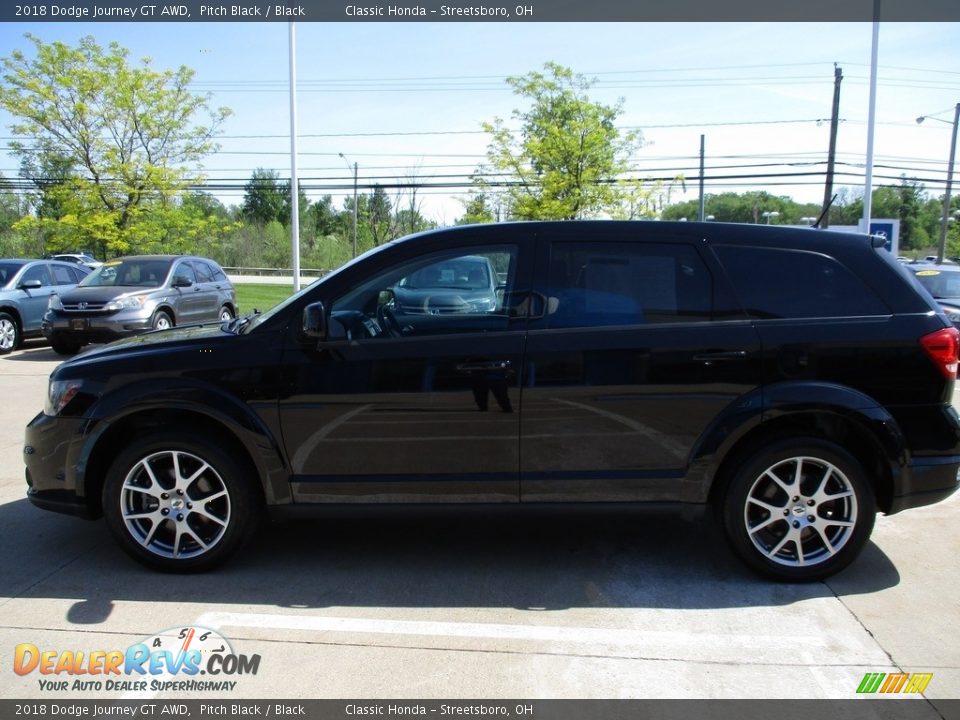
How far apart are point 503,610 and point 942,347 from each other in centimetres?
261

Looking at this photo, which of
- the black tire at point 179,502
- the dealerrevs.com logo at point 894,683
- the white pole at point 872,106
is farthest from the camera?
the white pole at point 872,106

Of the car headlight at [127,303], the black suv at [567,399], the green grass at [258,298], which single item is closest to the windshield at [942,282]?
the black suv at [567,399]

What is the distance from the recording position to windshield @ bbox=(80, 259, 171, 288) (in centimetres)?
1380

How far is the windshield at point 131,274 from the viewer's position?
1380 centimetres

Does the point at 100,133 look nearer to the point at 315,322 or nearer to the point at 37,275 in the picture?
the point at 37,275

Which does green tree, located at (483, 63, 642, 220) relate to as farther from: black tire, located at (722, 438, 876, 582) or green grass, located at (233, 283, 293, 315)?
black tire, located at (722, 438, 876, 582)

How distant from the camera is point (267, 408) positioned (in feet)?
12.9

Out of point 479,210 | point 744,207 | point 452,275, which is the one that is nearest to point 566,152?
point 479,210

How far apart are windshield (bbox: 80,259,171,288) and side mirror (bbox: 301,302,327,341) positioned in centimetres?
1111

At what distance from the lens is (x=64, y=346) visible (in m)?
13.3

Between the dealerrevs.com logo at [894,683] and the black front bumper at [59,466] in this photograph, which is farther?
the black front bumper at [59,466]

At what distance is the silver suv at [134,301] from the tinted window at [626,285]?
955cm

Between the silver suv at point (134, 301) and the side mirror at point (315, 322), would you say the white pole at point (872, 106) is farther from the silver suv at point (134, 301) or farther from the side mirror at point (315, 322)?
the side mirror at point (315, 322)
